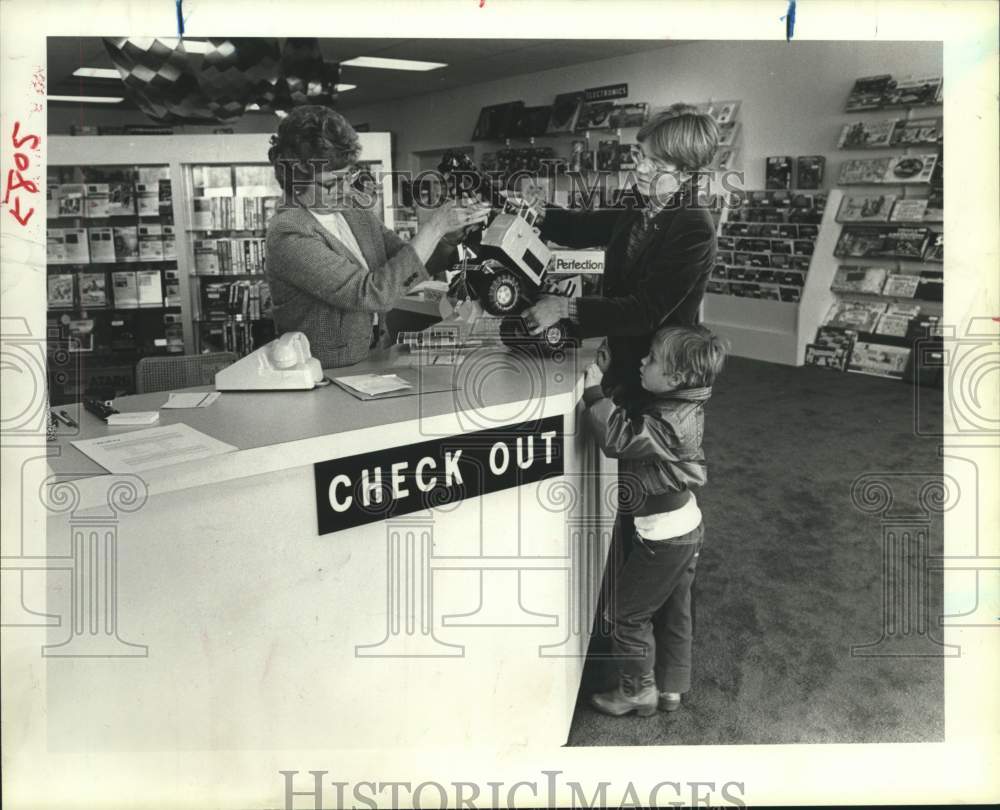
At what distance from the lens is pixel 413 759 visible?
184cm

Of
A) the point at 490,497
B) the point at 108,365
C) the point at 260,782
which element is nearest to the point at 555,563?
the point at 490,497

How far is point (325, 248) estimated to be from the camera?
7.57 feet

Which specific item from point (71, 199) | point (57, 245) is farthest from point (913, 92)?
point (57, 245)

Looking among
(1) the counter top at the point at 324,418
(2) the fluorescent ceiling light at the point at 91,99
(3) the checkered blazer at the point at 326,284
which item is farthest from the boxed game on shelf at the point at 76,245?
(2) the fluorescent ceiling light at the point at 91,99

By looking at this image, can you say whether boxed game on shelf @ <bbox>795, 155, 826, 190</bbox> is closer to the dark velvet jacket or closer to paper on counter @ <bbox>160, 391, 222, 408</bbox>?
the dark velvet jacket

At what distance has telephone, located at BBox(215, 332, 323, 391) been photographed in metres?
1.98

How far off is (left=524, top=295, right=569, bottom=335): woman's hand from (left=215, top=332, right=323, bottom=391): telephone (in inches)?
23.7

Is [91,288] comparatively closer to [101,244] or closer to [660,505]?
[101,244]

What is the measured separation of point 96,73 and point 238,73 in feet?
24.6

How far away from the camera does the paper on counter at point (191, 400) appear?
1.86 m

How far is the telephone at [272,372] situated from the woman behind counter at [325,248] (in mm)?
332

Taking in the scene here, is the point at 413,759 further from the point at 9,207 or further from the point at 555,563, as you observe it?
the point at 9,207

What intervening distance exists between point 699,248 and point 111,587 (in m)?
1.52

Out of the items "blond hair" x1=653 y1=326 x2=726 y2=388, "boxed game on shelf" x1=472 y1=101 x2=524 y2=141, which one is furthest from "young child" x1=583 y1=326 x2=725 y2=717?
"boxed game on shelf" x1=472 y1=101 x2=524 y2=141
